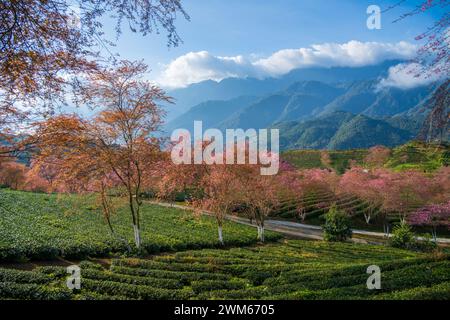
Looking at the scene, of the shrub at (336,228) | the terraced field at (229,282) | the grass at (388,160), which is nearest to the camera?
the terraced field at (229,282)

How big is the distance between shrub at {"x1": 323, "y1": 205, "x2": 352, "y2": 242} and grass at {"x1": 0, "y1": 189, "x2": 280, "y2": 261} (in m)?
7.15

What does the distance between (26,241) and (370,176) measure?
58.6 metres

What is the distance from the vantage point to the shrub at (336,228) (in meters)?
38.2

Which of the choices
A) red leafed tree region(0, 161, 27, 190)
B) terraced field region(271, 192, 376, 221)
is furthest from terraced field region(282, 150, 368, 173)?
red leafed tree region(0, 161, 27, 190)

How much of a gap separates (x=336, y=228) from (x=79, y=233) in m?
28.6

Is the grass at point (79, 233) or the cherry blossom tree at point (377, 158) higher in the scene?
the cherry blossom tree at point (377, 158)

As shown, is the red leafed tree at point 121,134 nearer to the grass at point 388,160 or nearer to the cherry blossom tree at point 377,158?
the grass at point 388,160

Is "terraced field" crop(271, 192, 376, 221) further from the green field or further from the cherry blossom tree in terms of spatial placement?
the cherry blossom tree

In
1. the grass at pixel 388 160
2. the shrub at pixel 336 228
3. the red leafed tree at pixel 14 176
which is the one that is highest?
the grass at pixel 388 160

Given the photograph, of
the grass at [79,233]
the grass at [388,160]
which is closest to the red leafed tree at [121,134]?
the grass at [79,233]

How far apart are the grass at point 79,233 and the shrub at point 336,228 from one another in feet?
23.5

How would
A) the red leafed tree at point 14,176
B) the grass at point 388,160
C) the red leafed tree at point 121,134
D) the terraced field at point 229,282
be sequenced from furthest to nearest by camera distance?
the grass at point 388,160 < the red leafed tree at point 14,176 < the red leafed tree at point 121,134 < the terraced field at point 229,282

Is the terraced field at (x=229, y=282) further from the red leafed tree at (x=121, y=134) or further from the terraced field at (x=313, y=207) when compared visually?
the terraced field at (x=313, y=207)

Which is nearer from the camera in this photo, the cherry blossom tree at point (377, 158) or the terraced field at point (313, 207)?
the terraced field at point (313, 207)
